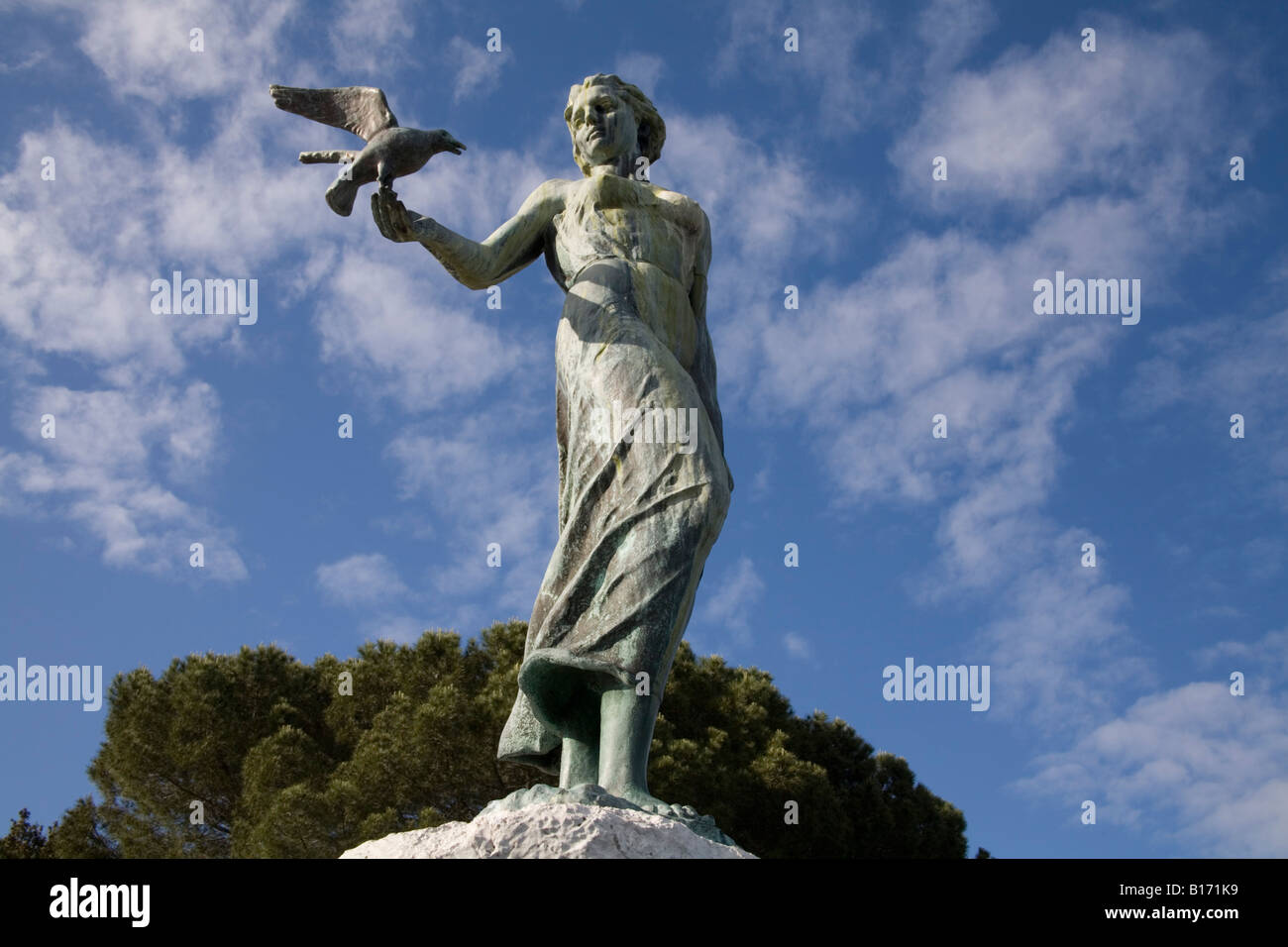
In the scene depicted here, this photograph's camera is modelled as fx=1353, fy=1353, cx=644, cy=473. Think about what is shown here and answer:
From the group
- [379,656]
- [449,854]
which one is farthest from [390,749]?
[449,854]

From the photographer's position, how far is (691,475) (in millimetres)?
5207

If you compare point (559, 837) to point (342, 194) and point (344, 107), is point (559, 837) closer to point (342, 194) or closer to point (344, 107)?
point (342, 194)

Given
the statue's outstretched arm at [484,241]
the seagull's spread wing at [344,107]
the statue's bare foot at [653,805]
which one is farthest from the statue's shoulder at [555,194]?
the statue's bare foot at [653,805]

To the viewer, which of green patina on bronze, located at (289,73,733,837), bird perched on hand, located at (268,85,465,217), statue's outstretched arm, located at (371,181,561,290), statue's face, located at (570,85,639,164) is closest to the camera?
green patina on bronze, located at (289,73,733,837)

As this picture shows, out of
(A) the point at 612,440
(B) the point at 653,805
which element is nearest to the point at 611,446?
(A) the point at 612,440

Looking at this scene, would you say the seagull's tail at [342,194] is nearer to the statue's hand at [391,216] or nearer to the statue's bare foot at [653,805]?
the statue's hand at [391,216]

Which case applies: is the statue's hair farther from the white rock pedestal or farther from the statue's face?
the white rock pedestal

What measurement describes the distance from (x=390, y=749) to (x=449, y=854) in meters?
12.2

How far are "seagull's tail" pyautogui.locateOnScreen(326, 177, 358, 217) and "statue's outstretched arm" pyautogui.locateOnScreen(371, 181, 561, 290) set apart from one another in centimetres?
9

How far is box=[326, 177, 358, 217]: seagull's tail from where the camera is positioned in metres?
5.43

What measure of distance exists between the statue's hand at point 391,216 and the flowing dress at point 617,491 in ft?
2.50

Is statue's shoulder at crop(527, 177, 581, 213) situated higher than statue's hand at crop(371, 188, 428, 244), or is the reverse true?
statue's shoulder at crop(527, 177, 581, 213)

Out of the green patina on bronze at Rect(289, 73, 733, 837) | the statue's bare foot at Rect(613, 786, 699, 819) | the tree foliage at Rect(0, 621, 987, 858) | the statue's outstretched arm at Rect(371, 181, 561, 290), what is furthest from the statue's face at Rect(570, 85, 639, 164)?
the tree foliage at Rect(0, 621, 987, 858)

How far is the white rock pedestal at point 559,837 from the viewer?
157 inches
